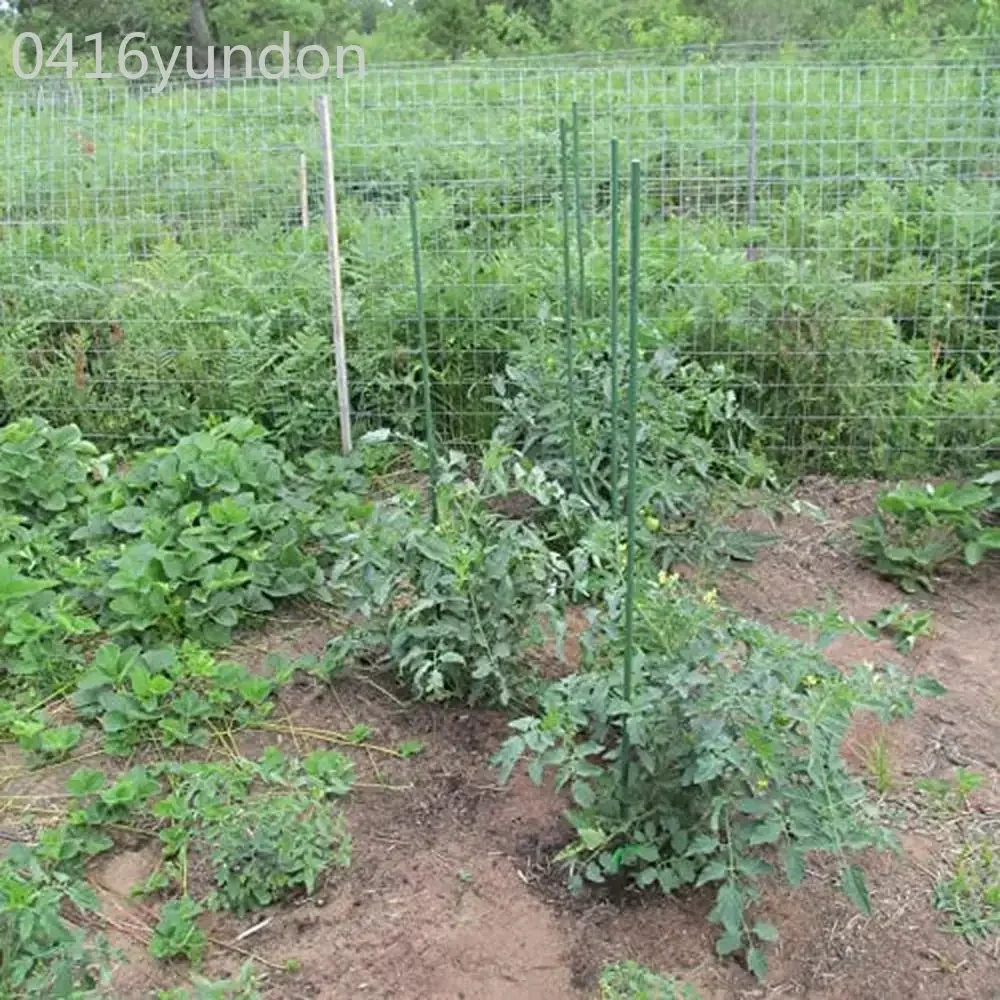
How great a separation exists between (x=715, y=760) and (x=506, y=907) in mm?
599

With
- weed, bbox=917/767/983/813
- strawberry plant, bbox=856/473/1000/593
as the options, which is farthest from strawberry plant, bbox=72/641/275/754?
strawberry plant, bbox=856/473/1000/593

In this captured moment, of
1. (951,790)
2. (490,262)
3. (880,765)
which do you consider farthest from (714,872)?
(490,262)

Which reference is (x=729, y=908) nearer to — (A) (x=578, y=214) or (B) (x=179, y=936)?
(B) (x=179, y=936)

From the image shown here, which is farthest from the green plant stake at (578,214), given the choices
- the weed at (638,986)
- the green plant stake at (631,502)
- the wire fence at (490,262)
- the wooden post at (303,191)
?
the weed at (638,986)

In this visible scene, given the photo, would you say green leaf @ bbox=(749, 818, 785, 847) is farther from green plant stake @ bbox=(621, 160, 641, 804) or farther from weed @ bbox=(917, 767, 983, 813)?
weed @ bbox=(917, 767, 983, 813)

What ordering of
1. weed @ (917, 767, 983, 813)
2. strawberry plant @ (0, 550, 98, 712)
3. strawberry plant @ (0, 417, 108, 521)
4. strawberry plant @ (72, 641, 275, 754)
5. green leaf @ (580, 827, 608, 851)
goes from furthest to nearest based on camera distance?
strawberry plant @ (0, 417, 108, 521), strawberry plant @ (0, 550, 98, 712), strawberry plant @ (72, 641, 275, 754), weed @ (917, 767, 983, 813), green leaf @ (580, 827, 608, 851)

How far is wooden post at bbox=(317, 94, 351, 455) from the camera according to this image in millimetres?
4594

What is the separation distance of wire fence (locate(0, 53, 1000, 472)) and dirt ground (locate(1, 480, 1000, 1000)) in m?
1.58

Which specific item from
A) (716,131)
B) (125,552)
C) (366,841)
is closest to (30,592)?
(125,552)

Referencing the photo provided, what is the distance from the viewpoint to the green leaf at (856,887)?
2281 millimetres

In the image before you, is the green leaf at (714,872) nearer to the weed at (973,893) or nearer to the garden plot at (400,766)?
the garden plot at (400,766)

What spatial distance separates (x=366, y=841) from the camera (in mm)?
2779

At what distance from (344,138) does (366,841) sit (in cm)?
413

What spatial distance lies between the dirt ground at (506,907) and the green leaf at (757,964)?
31 millimetres
